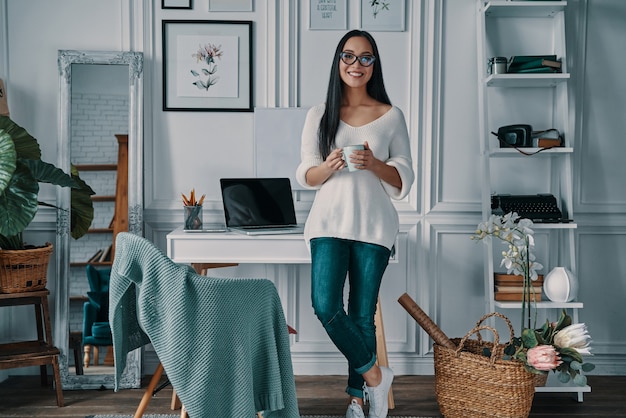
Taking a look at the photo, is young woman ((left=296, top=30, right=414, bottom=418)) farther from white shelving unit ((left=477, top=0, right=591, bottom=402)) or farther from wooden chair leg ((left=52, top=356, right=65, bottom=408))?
wooden chair leg ((left=52, top=356, right=65, bottom=408))

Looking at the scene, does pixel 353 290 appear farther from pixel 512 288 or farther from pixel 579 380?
pixel 512 288

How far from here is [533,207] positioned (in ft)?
10.7

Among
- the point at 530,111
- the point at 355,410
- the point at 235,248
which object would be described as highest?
the point at 530,111

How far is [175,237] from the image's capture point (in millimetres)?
2977

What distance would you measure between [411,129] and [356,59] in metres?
1.13

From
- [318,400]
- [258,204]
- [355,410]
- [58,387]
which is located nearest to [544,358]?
[355,410]

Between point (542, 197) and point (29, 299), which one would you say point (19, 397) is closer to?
point (29, 299)

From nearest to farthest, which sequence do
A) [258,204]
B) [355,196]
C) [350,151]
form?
[350,151] → [355,196] → [258,204]

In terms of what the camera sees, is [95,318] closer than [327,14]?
Yes

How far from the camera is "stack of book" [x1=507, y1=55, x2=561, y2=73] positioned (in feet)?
10.7

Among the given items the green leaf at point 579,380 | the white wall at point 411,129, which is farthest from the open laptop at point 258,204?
the green leaf at point 579,380

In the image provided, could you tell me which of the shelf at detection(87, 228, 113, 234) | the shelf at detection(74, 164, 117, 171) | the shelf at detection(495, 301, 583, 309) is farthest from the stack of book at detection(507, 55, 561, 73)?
the shelf at detection(87, 228, 113, 234)

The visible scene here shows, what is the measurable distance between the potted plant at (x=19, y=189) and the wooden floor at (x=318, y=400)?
557 mm

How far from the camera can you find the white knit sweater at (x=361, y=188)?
2459mm
